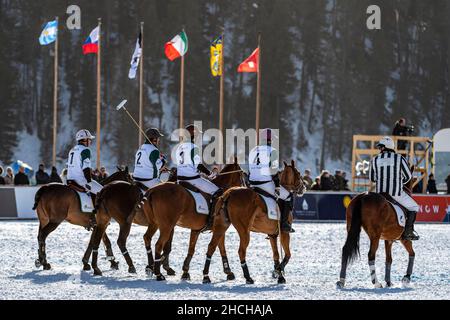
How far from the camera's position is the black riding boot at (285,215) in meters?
17.2

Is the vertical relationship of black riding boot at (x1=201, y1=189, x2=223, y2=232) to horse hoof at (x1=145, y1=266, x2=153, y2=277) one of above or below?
above

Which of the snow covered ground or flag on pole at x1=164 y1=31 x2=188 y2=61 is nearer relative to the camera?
the snow covered ground

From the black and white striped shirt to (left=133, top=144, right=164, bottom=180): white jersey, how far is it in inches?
163

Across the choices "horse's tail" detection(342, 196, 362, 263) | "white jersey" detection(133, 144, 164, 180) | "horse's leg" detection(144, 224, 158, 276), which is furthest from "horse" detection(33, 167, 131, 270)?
"horse's tail" detection(342, 196, 362, 263)

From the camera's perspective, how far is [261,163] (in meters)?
16.8

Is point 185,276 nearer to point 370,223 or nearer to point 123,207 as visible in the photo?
point 123,207

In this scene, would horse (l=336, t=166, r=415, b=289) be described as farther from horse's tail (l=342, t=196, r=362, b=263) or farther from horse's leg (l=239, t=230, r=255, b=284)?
horse's leg (l=239, t=230, r=255, b=284)

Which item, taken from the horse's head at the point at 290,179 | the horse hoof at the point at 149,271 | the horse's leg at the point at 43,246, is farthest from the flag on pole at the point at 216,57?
the horse hoof at the point at 149,271

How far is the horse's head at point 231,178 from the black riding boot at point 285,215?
819mm

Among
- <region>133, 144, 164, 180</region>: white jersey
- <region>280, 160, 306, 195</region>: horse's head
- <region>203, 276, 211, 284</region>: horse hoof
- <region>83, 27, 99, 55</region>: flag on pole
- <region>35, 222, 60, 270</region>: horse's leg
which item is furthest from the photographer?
<region>83, 27, 99, 55</region>: flag on pole

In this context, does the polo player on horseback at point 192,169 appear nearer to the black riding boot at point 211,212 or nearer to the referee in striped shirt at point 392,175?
the black riding boot at point 211,212

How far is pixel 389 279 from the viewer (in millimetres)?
15812

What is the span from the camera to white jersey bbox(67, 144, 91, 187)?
18.3 m
